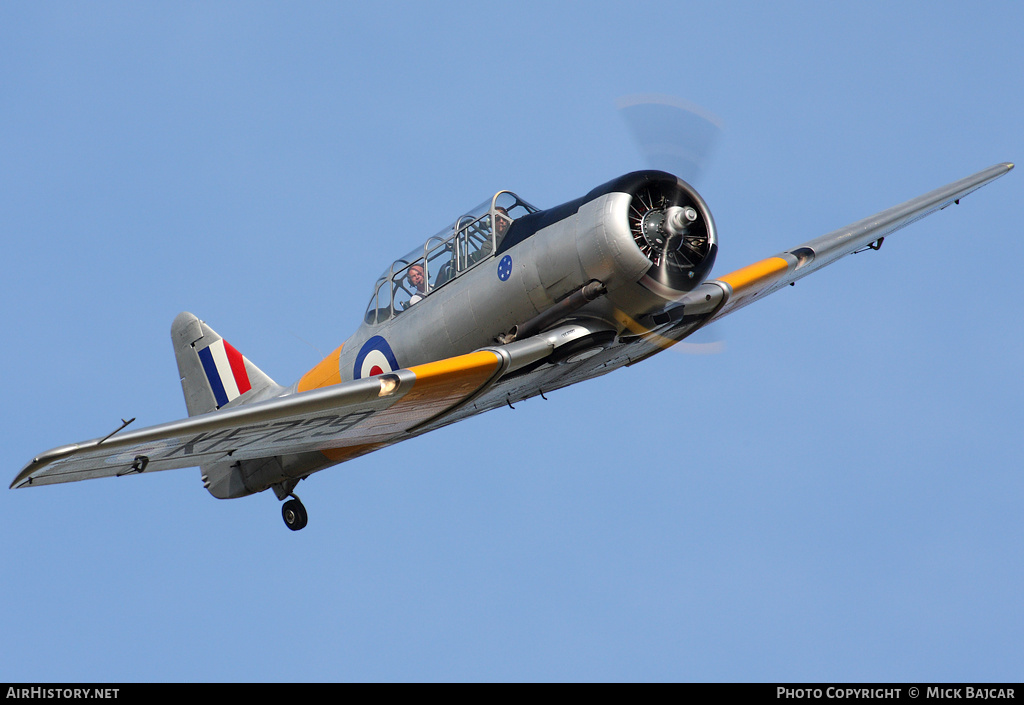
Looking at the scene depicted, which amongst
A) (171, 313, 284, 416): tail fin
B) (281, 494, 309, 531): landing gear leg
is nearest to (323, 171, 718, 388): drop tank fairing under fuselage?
(281, 494, 309, 531): landing gear leg

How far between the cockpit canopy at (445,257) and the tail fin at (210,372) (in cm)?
367

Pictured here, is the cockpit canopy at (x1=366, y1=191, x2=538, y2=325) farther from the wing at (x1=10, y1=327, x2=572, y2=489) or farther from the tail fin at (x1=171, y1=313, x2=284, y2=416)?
the tail fin at (x1=171, y1=313, x2=284, y2=416)

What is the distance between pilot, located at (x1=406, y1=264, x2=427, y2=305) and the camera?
13828 mm

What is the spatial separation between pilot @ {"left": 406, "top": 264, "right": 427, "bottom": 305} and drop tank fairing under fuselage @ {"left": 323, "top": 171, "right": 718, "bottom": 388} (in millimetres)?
16

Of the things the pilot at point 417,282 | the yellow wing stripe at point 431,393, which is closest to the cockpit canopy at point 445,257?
the pilot at point 417,282

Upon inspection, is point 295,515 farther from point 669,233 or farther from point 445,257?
point 669,233

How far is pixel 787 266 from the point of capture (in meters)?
14.9

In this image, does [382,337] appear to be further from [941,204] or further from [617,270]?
[941,204]

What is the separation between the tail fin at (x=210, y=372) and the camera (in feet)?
57.2

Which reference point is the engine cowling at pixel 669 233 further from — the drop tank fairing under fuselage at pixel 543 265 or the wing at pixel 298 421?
the wing at pixel 298 421
